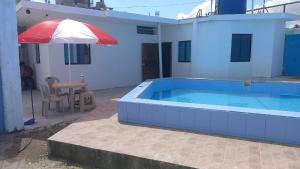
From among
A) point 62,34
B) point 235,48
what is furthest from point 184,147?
point 235,48

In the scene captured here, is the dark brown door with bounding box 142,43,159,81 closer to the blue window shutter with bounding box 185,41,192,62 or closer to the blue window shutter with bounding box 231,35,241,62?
the blue window shutter with bounding box 185,41,192,62

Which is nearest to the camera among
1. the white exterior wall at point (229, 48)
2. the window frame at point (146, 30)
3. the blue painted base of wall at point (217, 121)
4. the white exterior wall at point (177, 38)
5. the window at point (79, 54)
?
the blue painted base of wall at point (217, 121)

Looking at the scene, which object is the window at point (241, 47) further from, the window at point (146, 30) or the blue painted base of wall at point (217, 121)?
the blue painted base of wall at point (217, 121)

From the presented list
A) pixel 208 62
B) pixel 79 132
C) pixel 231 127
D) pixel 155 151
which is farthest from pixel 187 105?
pixel 208 62

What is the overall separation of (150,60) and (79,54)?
4.36 metres

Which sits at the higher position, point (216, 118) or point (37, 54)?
point (37, 54)

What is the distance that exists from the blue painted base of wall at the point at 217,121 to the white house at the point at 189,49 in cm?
578

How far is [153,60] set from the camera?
14.1 m

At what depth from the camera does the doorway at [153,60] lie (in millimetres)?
13531

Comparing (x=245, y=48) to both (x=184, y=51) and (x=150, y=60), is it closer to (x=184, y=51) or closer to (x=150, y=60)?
(x=184, y=51)

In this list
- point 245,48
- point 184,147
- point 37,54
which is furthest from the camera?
point 245,48

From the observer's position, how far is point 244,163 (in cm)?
362

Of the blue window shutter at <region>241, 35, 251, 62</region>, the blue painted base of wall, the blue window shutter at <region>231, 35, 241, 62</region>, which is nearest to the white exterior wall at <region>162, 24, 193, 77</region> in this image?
the blue window shutter at <region>231, 35, 241, 62</region>

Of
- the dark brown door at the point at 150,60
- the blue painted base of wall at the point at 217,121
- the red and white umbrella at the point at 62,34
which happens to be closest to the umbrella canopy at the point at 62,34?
the red and white umbrella at the point at 62,34
